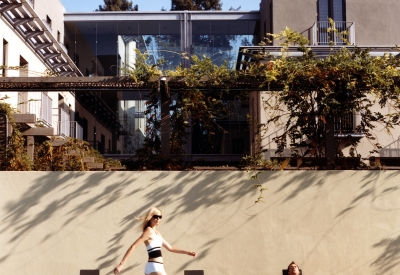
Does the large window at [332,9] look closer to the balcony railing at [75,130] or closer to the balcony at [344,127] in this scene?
the balcony railing at [75,130]

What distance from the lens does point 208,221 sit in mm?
11195

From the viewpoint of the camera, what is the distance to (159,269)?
8820 millimetres

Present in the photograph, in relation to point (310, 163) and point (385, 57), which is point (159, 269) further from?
point (385, 57)

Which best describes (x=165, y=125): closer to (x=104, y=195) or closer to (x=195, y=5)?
(x=104, y=195)

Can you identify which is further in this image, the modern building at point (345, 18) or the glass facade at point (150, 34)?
the glass facade at point (150, 34)

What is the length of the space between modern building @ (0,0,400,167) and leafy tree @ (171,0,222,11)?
1825 cm

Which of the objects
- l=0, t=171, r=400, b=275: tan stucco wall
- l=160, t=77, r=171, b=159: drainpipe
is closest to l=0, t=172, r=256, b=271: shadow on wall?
l=0, t=171, r=400, b=275: tan stucco wall

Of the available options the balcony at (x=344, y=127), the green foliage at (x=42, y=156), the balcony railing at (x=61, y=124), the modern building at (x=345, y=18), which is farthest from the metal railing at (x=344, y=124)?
the modern building at (x=345, y=18)

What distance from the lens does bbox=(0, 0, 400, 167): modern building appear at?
27.9 m

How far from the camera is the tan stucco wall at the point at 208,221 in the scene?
11.1 meters

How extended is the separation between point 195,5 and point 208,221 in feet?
143

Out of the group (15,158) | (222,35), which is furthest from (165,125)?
(222,35)

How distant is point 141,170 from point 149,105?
1282 mm

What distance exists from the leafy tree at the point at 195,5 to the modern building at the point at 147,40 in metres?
18.3
